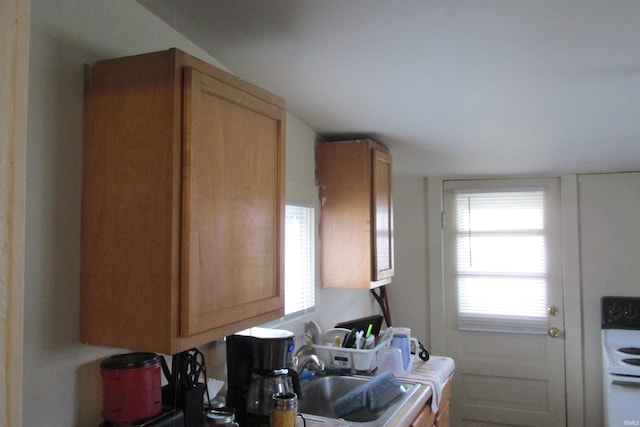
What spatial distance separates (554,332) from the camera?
360cm

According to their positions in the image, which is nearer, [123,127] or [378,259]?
[123,127]

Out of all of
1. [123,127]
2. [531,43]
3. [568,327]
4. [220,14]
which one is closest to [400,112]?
[531,43]

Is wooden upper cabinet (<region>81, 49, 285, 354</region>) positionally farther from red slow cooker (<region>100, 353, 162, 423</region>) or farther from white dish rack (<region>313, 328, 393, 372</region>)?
white dish rack (<region>313, 328, 393, 372</region>)

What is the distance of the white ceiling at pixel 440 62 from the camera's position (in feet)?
4.24

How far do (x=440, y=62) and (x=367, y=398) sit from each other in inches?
50.4

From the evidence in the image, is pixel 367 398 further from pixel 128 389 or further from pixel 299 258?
pixel 128 389

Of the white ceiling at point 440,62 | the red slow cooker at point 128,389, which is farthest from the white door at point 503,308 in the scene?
the red slow cooker at point 128,389

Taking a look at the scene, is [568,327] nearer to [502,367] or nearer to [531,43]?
[502,367]

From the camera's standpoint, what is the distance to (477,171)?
363 cm

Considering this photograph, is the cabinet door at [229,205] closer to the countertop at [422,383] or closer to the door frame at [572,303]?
the countertop at [422,383]

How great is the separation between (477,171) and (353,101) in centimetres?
185

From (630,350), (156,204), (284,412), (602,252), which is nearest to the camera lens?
(156,204)

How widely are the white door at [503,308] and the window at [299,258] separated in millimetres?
1664

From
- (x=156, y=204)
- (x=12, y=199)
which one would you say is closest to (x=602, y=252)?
(x=156, y=204)
